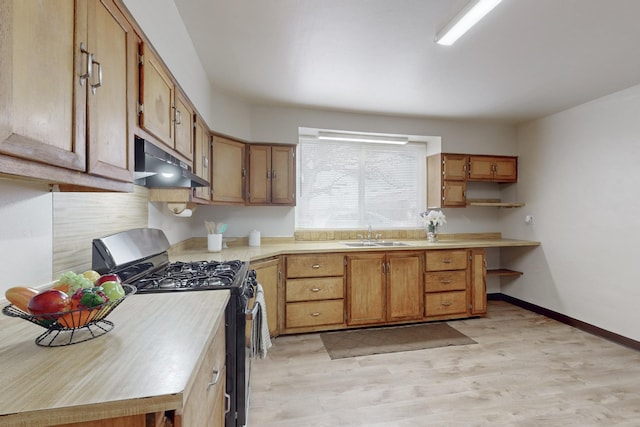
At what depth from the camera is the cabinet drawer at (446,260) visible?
3.25 meters

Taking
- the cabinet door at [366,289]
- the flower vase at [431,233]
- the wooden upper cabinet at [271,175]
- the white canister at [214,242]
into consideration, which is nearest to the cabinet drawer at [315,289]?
the cabinet door at [366,289]

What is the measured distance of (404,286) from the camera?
3182mm

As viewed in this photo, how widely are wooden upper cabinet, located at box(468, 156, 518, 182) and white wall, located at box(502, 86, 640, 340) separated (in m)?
0.13

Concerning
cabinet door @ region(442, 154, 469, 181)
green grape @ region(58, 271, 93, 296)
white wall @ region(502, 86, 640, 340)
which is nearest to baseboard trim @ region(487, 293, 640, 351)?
white wall @ region(502, 86, 640, 340)

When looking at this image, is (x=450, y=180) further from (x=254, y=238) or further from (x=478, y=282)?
(x=254, y=238)

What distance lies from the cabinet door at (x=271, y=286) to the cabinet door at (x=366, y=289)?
2.51 ft

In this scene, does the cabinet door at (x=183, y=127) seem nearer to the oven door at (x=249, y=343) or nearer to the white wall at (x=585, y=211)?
the oven door at (x=249, y=343)

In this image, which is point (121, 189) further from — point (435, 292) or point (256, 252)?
point (435, 292)

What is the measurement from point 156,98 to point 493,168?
4014 millimetres

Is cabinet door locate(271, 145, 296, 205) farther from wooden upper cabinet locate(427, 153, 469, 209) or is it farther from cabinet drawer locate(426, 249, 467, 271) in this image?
wooden upper cabinet locate(427, 153, 469, 209)

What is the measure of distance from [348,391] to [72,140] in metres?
2.14

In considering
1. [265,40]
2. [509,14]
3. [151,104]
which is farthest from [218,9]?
[509,14]

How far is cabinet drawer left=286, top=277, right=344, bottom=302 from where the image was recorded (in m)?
2.92

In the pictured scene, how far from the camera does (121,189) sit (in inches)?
43.7
